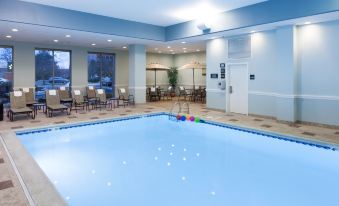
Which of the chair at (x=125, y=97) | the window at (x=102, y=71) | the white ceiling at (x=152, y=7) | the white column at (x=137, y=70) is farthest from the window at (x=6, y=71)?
the white ceiling at (x=152, y=7)

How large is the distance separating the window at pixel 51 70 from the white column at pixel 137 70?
11.2ft

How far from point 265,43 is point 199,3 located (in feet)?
8.35

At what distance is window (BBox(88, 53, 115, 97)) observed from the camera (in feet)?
43.4

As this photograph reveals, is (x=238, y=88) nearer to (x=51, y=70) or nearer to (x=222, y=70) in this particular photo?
(x=222, y=70)

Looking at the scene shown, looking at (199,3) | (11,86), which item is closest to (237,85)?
(199,3)

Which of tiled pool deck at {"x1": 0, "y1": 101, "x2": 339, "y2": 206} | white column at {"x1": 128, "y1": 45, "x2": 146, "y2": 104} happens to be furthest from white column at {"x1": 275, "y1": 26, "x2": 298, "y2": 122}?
white column at {"x1": 128, "y1": 45, "x2": 146, "y2": 104}

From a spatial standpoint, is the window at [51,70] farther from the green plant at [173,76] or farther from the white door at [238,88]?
the white door at [238,88]

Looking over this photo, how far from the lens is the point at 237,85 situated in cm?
874

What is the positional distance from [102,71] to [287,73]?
9.62 metres

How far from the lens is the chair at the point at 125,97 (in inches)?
429

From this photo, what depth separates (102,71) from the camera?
44.6 feet

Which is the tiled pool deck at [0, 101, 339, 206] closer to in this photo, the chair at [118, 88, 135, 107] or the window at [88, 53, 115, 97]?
the chair at [118, 88, 135, 107]

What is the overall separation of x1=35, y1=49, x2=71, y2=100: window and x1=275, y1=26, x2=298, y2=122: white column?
9525 millimetres

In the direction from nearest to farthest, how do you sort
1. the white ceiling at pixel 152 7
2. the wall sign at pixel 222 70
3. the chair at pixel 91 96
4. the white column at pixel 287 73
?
the white ceiling at pixel 152 7 → the white column at pixel 287 73 → the wall sign at pixel 222 70 → the chair at pixel 91 96
